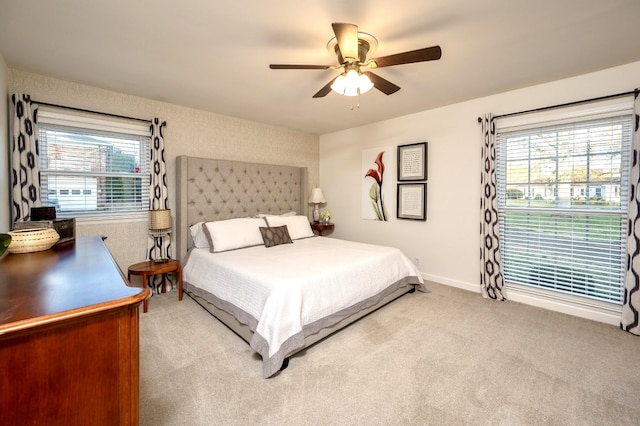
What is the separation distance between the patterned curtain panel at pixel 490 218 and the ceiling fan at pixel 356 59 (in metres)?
1.75

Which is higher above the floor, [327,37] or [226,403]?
[327,37]

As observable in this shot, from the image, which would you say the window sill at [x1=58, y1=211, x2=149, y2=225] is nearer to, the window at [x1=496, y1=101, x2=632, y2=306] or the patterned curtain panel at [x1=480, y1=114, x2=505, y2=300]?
the patterned curtain panel at [x1=480, y1=114, x2=505, y2=300]

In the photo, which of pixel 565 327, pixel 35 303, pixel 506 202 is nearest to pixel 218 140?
pixel 35 303

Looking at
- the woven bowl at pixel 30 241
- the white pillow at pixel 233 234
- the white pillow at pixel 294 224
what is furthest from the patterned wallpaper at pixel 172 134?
the woven bowl at pixel 30 241

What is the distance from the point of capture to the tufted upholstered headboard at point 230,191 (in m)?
3.60

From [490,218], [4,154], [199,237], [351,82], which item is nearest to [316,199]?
[199,237]

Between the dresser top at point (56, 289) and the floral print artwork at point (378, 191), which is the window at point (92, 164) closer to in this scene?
the dresser top at point (56, 289)

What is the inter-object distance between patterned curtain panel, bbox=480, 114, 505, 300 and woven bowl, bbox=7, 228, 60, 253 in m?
3.99

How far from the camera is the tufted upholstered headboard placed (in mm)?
3598

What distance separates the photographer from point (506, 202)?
3.37 meters

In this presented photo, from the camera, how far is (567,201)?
2961 millimetres

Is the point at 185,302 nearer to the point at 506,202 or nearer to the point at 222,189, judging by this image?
the point at 222,189

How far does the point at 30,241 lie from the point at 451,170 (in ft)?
13.4

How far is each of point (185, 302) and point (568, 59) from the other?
452 cm
